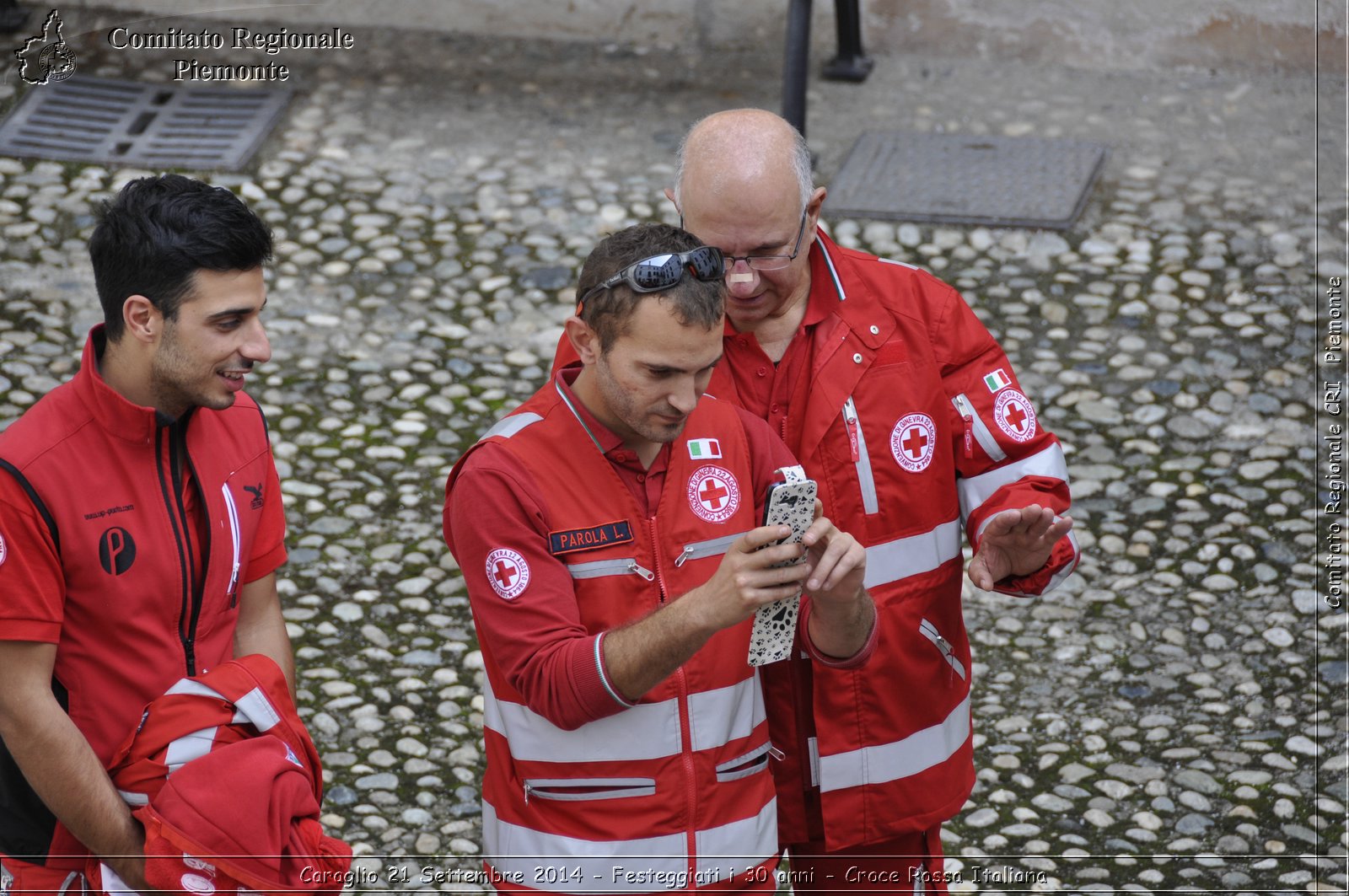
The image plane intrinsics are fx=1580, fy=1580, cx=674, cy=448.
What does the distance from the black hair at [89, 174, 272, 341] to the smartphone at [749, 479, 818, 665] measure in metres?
1.19

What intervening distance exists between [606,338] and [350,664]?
2841 mm

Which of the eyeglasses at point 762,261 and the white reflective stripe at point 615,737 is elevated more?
the eyeglasses at point 762,261

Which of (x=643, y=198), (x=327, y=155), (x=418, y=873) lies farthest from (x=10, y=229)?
(x=418, y=873)

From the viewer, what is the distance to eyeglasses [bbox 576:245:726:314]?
2.87 m

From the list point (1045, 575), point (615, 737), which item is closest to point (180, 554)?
point (615, 737)

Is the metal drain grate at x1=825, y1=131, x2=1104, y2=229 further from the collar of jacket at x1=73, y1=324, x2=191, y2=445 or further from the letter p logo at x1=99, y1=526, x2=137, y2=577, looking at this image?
the letter p logo at x1=99, y1=526, x2=137, y2=577

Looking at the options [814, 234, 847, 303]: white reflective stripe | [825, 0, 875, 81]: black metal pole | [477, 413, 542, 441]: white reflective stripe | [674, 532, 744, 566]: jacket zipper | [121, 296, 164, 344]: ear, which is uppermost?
[121, 296, 164, 344]: ear

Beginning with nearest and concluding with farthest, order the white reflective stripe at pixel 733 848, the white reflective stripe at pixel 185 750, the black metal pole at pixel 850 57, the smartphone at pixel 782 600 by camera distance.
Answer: the smartphone at pixel 782 600 < the white reflective stripe at pixel 185 750 < the white reflective stripe at pixel 733 848 < the black metal pole at pixel 850 57

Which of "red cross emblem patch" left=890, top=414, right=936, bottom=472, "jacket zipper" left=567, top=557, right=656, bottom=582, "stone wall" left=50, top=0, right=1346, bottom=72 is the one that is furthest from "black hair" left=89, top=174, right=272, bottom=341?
"stone wall" left=50, top=0, right=1346, bottom=72

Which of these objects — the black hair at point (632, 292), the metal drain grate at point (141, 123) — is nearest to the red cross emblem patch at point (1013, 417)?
the black hair at point (632, 292)

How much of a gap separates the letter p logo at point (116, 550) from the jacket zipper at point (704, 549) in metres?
1.05

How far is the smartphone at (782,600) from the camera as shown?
2713mm

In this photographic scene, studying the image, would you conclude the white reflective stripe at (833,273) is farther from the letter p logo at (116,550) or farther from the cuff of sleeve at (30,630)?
the cuff of sleeve at (30,630)

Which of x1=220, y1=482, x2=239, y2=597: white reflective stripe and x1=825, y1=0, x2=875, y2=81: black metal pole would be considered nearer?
x1=220, y1=482, x2=239, y2=597: white reflective stripe
